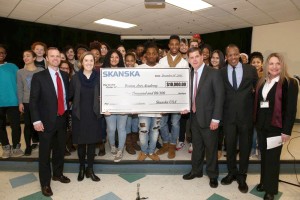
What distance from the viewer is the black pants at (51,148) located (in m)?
2.52

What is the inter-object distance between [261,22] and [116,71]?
7.03 metres

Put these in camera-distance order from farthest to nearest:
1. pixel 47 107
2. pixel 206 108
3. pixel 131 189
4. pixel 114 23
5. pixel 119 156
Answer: pixel 114 23 < pixel 119 156 < pixel 131 189 < pixel 206 108 < pixel 47 107

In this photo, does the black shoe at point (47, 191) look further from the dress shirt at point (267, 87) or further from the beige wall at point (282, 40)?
the beige wall at point (282, 40)

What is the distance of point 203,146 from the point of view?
9.33 feet

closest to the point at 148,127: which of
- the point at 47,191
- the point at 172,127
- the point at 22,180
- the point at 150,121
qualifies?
the point at 150,121

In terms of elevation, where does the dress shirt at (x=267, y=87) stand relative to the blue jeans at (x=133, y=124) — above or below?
above

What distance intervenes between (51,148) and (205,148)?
189 centimetres

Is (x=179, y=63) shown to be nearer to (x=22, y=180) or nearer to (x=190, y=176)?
(x=190, y=176)

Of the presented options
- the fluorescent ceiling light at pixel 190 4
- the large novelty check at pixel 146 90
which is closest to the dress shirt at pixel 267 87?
the large novelty check at pixel 146 90

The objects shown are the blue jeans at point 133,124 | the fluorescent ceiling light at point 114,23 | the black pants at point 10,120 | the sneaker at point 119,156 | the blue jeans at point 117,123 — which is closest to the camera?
the blue jeans at point 117,123

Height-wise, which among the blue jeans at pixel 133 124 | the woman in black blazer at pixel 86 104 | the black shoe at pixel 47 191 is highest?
the woman in black blazer at pixel 86 104

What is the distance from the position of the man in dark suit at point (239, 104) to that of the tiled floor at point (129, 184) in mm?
433

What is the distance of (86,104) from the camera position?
8.76 feet

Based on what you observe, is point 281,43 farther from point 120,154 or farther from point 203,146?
point 120,154
